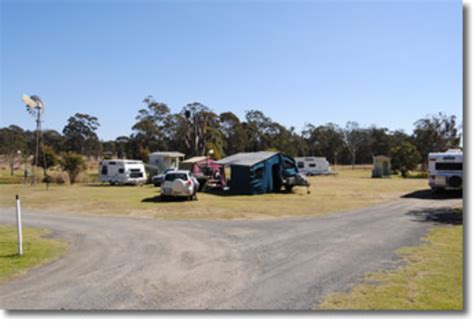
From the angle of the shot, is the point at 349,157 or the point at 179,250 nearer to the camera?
the point at 179,250

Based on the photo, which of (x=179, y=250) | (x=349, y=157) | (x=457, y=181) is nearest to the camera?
(x=179, y=250)

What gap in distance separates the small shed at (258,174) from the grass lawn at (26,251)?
43.4ft

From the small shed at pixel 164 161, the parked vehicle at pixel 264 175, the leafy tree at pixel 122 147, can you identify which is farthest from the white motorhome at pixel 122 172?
the leafy tree at pixel 122 147

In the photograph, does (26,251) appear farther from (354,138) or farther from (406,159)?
(354,138)

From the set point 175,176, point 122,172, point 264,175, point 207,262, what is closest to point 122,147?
point 122,172

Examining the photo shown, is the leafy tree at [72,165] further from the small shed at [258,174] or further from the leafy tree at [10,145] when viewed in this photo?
the leafy tree at [10,145]

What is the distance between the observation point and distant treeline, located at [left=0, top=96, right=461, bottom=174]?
5478 centimetres

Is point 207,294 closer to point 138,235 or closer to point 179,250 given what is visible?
point 179,250

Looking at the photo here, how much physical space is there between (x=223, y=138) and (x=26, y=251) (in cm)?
6349

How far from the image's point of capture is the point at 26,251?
8.59m

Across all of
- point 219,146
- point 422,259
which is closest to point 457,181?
point 422,259

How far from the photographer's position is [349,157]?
87625 millimetres

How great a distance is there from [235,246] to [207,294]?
3.38m

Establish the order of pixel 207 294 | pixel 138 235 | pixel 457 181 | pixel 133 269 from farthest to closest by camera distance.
A: pixel 457 181
pixel 138 235
pixel 133 269
pixel 207 294
